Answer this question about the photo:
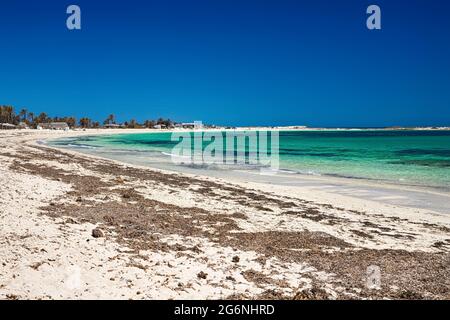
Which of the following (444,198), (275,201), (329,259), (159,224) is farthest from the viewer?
(444,198)

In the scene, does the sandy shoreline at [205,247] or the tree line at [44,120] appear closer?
the sandy shoreline at [205,247]

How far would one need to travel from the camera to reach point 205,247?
6.39 meters

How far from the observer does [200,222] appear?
26.7 feet

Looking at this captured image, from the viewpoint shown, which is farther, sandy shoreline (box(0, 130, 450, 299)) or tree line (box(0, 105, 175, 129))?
tree line (box(0, 105, 175, 129))

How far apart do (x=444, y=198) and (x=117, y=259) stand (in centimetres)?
1209

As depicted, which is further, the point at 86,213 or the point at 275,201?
the point at 275,201

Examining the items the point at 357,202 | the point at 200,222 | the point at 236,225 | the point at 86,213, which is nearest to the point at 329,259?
the point at 236,225

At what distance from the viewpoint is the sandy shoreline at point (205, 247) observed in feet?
15.6

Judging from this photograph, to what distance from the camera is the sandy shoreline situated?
15.6 feet

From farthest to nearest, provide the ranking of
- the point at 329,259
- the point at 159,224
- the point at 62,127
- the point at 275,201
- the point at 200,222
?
the point at 62,127 < the point at 275,201 < the point at 200,222 < the point at 159,224 < the point at 329,259

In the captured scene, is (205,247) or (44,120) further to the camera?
(44,120)

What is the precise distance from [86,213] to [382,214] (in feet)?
25.4
